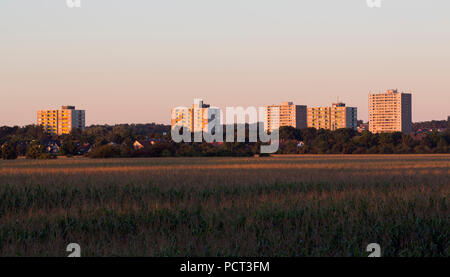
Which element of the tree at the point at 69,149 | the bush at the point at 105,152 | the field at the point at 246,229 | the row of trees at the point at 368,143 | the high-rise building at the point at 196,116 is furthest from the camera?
the high-rise building at the point at 196,116

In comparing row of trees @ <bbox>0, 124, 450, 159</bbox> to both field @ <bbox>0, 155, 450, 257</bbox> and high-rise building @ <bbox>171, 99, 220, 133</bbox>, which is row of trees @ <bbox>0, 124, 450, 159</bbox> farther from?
field @ <bbox>0, 155, 450, 257</bbox>

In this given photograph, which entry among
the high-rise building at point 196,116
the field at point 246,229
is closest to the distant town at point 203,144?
the high-rise building at point 196,116

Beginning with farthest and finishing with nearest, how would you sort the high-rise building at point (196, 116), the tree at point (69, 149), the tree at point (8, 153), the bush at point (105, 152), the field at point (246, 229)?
1. the high-rise building at point (196, 116)
2. the tree at point (69, 149)
3. the bush at point (105, 152)
4. the tree at point (8, 153)
5. the field at point (246, 229)

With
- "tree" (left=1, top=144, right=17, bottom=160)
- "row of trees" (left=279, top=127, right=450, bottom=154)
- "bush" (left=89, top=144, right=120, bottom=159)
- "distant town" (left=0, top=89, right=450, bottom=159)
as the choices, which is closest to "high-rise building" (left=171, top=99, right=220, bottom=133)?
"distant town" (left=0, top=89, right=450, bottom=159)

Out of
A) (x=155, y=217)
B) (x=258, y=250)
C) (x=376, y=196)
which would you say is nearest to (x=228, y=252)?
(x=258, y=250)

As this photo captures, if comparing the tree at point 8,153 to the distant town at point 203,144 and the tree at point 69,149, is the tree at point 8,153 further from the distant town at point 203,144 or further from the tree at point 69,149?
the tree at point 69,149

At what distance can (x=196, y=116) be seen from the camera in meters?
116

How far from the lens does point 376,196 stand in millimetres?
18578

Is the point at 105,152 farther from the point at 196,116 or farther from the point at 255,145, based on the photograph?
the point at 196,116

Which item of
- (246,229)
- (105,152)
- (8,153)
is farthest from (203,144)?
(246,229)

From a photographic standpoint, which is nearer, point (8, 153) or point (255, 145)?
point (8, 153)

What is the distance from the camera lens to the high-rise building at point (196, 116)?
113500mm
